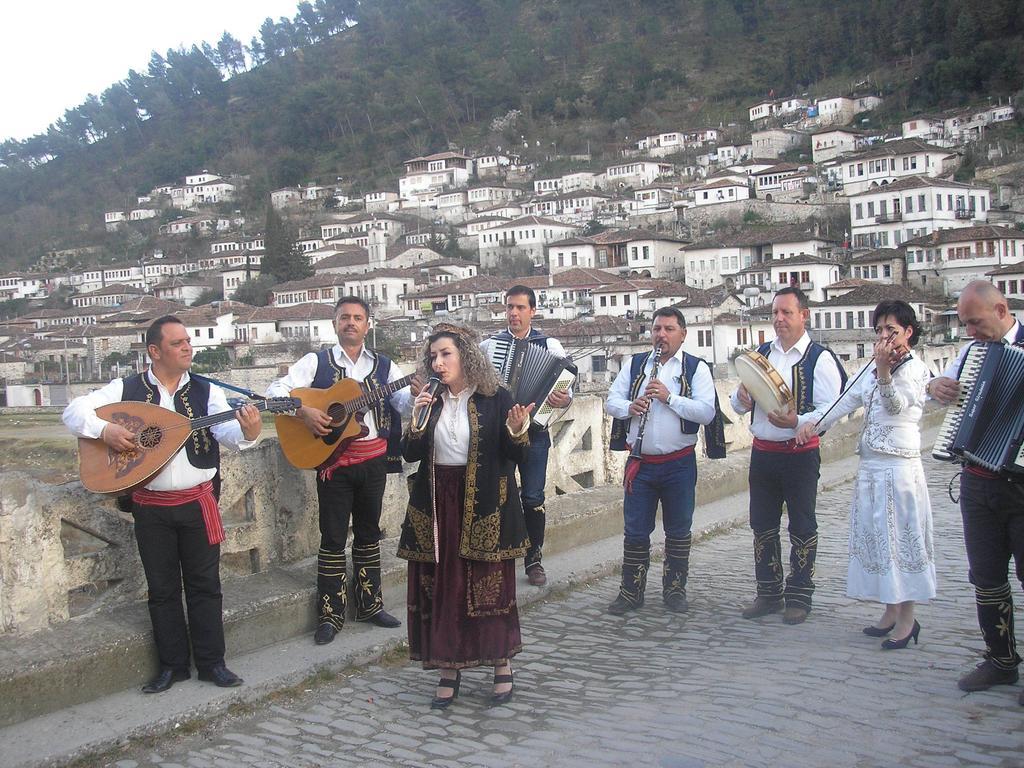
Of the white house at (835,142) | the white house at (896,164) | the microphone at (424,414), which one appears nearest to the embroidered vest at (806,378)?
the microphone at (424,414)

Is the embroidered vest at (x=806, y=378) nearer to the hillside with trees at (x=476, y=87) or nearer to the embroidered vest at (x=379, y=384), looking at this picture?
the embroidered vest at (x=379, y=384)

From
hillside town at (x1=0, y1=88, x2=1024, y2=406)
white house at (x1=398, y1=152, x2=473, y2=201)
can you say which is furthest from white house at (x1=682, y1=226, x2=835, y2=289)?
white house at (x1=398, y1=152, x2=473, y2=201)

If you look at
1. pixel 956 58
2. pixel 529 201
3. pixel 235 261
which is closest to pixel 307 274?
pixel 235 261

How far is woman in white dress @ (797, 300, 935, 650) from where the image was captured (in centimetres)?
536

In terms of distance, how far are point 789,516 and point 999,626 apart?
1.56 meters

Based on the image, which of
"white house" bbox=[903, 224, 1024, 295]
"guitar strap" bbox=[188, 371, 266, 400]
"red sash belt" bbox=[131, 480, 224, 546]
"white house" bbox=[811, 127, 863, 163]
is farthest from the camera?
"white house" bbox=[811, 127, 863, 163]

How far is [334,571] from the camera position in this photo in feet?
18.1

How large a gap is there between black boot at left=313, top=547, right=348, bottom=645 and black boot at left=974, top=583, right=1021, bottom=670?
10.8 ft

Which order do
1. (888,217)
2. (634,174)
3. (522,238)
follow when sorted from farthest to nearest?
(634,174) < (522,238) < (888,217)

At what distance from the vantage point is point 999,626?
475 centimetres

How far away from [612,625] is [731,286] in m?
65.9

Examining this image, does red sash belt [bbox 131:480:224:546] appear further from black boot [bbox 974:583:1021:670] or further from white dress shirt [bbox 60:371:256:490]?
black boot [bbox 974:583:1021:670]

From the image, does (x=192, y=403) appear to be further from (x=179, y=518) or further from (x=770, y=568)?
(x=770, y=568)

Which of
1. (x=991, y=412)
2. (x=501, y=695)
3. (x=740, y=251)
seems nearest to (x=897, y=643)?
(x=991, y=412)
